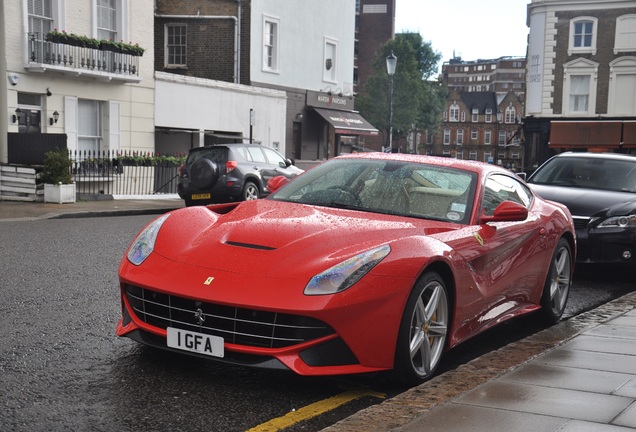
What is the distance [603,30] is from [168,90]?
1168 inches

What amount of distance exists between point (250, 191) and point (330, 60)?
2189 centimetres

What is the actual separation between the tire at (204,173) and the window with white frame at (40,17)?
Answer: 22.5 feet

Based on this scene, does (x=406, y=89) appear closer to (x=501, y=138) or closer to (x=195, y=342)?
(x=501, y=138)

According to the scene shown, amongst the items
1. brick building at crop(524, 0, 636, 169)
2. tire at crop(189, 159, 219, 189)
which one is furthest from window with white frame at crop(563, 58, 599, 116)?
tire at crop(189, 159, 219, 189)

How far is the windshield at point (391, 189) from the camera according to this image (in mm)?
5613

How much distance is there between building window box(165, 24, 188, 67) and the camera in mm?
35125

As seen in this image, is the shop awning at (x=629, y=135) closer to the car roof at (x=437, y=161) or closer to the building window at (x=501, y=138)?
the car roof at (x=437, y=161)

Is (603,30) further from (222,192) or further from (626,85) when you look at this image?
(222,192)

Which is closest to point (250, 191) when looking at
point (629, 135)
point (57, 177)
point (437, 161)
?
point (57, 177)

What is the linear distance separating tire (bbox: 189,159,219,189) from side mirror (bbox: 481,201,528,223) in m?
14.1

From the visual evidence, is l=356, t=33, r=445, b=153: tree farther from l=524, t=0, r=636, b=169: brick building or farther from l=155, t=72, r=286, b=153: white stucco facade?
l=155, t=72, r=286, b=153: white stucco facade

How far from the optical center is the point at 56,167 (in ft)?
61.8

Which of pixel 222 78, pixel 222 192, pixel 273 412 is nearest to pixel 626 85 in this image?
pixel 222 78

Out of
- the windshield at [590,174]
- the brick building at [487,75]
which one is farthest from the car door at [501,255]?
the brick building at [487,75]
